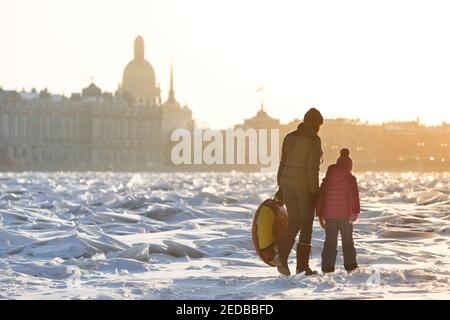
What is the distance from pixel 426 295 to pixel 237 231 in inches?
298

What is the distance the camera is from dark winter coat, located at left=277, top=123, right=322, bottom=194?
Result: 384 inches

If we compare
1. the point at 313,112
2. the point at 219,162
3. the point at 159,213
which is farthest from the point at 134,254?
the point at 219,162

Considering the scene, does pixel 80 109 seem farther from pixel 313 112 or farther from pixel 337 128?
pixel 313 112

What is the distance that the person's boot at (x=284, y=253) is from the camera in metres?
9.87

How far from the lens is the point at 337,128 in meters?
176

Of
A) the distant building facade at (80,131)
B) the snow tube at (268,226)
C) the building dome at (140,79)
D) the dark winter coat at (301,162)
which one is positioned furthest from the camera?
the building dome at (140,79)

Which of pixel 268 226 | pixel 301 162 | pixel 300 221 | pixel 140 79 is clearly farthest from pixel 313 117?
pixel 140 79

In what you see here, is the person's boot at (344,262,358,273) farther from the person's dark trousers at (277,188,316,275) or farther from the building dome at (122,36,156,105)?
the building dome at (122,36,156,105)

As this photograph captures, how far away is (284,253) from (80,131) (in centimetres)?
12850

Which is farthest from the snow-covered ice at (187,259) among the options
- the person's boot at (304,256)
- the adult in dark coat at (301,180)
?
the adult in dark coat at (301,180)

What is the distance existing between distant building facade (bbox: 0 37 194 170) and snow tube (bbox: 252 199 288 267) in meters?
116

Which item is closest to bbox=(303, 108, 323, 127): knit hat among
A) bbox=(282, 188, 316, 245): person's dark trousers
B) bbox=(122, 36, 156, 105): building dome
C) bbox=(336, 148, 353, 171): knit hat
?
bbox=(336, 148, 353, 171): knit hat

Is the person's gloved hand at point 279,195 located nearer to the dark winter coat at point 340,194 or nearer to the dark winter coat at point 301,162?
the dark winter coat at point 301,162

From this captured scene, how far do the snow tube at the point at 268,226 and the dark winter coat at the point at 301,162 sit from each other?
12.1 inches
